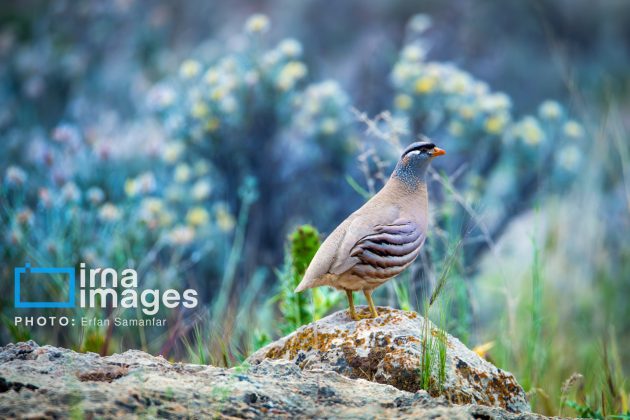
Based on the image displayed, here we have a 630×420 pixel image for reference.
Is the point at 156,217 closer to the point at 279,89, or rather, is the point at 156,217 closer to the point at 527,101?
the point at 279,89

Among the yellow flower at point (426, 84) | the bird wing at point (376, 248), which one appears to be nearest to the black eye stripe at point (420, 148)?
the bird wing at point (376, 248)

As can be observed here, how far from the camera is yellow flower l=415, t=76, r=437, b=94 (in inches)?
282

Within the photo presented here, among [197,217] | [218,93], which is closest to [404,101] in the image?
[218,93]

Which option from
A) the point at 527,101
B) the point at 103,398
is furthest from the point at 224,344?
the point at 527,101

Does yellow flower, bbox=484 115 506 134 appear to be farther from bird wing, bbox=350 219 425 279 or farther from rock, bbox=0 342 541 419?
rock, bbox=0 342 541 419

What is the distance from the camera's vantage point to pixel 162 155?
780 centimetres

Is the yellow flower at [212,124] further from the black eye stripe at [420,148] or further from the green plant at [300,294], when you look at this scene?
the black eye stripe at [420,148]

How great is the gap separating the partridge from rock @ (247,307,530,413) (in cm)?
19

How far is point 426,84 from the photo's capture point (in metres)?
7.17

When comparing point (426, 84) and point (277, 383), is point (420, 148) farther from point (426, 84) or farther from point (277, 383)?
point (426, 84)

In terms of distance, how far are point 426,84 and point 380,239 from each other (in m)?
4.07

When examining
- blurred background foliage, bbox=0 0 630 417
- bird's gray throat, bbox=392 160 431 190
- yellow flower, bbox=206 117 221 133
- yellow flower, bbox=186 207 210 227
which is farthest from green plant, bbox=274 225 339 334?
yellow flower, bbox=206 117 221 133

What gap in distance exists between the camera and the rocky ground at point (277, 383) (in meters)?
2.41

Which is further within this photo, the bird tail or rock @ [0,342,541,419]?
the bird tail
